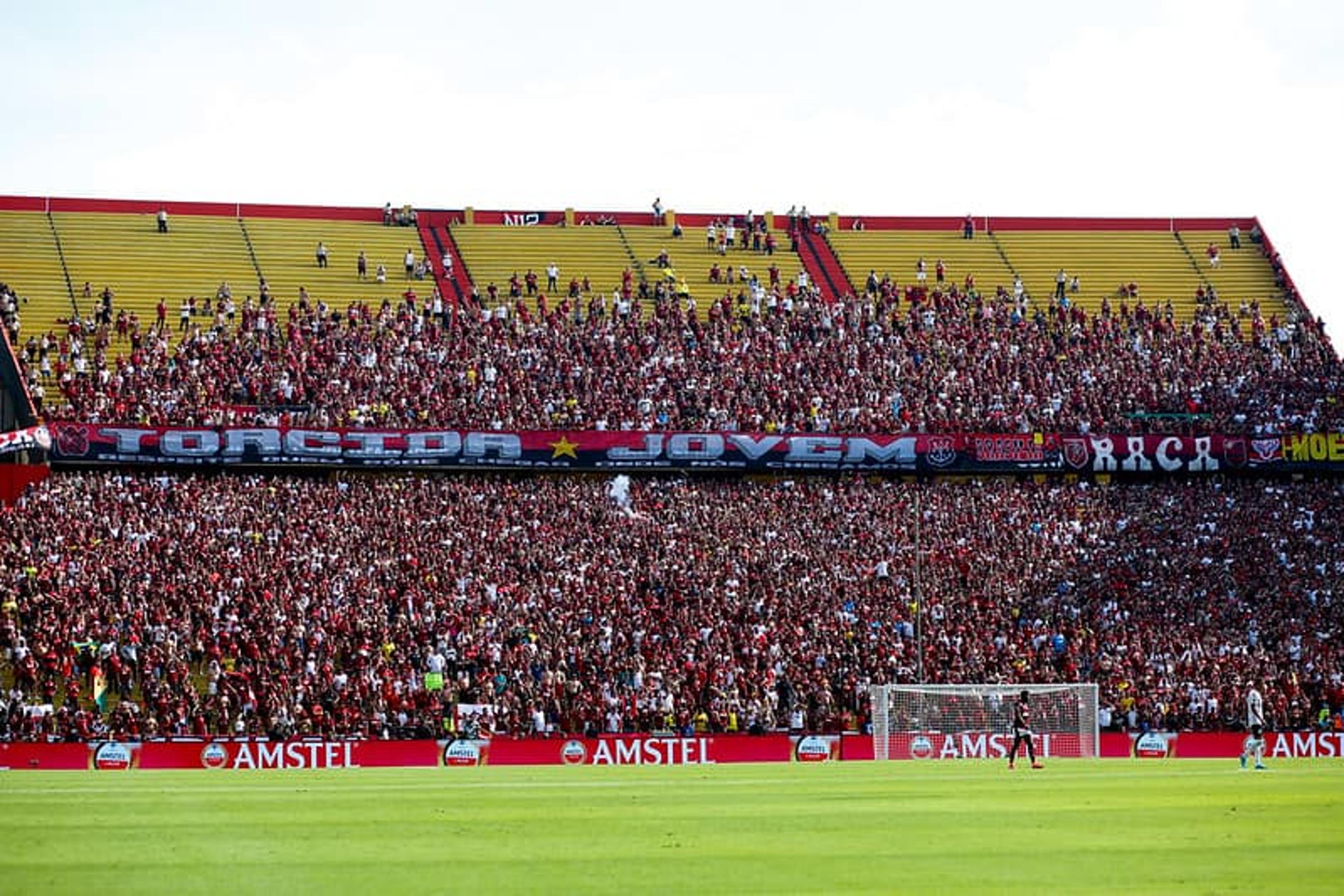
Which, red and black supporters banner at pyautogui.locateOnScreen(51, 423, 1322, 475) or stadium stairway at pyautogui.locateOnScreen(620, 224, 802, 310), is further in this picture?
stadium stairway at pyautogui.locateOnScreen(620, 224, 802, 310)

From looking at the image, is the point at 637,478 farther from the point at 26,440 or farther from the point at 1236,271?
the point at 1236,271

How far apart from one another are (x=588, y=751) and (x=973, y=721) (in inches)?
329

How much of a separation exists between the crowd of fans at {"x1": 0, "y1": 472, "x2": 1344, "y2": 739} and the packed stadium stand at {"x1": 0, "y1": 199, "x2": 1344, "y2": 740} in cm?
12

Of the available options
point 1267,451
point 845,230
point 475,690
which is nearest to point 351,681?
point 475,690

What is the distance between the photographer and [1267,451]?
59812 millimetres

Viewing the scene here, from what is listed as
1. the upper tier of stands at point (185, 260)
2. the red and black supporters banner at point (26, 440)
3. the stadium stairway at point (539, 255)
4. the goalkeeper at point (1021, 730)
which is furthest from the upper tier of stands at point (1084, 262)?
the goalkeeper at point (1021, 730)

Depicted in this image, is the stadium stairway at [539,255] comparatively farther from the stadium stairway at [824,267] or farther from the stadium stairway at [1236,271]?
the stadium stairway at [1236,271]

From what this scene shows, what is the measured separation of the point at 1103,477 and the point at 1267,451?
5343 mm

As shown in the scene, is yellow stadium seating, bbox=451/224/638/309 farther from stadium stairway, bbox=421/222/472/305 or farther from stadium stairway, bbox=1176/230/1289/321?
stadium stairway, bbox=1176/230/1289/321

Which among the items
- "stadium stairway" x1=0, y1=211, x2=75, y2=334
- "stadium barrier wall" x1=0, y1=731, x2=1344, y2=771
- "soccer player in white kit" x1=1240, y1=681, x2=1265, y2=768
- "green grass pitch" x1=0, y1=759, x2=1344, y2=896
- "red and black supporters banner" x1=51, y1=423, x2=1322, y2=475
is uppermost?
"stadium stairway" x1=0, y1=211, x2=75, y2=334

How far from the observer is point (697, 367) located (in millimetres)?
60750

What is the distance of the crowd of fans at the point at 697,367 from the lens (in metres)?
56.3

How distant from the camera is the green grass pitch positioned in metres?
15.7

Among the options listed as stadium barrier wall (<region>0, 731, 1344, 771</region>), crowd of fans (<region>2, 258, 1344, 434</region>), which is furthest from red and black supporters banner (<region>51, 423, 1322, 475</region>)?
stadium barrier wall (<region>0, 731, 1344, 771</region>)
